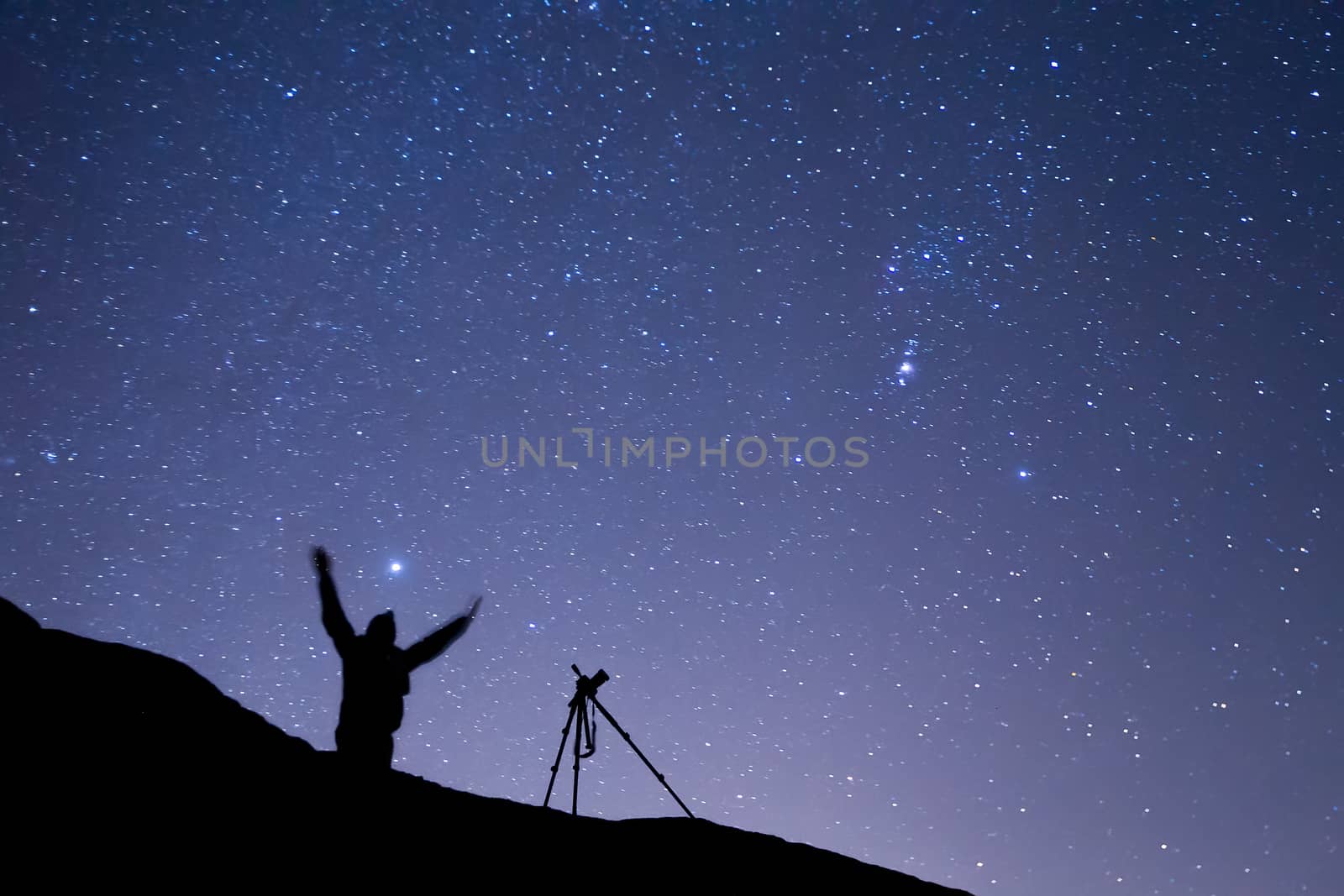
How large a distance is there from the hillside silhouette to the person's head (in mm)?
894

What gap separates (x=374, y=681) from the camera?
5.12m

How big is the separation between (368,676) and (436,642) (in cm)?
68

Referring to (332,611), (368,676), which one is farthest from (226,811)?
(332,611)

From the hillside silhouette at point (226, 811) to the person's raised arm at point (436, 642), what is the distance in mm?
1054

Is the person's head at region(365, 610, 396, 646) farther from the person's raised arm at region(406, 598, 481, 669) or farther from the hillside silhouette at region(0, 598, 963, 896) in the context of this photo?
the hillside silhouette at region(0, 598, 963, 896)

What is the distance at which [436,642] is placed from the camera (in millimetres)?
5754

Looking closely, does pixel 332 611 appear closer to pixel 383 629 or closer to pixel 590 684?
pixel 383 629

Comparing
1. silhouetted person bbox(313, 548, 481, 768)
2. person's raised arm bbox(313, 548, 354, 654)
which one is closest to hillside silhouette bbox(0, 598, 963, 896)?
silhouetted person bbox(313, 548, 481, 768)

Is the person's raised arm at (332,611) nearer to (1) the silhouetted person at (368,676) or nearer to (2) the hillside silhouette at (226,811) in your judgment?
(1) the silhouetted person at (368,676)

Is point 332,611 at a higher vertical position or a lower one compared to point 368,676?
higher

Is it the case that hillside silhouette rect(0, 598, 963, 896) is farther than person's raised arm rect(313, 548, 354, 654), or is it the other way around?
person's raised arm rect(313, 548, 354, 654)

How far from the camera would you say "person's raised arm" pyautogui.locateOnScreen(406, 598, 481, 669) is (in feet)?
18.1

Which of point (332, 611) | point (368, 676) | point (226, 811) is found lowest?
point (226, 811)

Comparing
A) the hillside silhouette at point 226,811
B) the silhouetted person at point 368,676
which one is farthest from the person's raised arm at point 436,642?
the hillside silhouette at point 226,811
